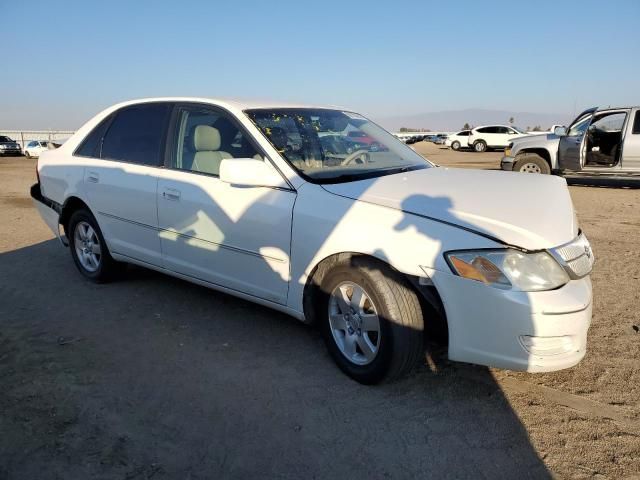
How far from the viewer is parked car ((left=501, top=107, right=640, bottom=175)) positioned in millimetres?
11414

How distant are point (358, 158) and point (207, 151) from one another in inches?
44.8

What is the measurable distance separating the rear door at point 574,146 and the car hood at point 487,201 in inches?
356

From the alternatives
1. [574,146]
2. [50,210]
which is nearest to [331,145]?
[50,210]

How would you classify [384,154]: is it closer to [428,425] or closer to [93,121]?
[428,425]

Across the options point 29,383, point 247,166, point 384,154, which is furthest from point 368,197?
point 29,383

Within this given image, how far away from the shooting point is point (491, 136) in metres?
34.4

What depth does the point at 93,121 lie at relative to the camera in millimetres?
4957

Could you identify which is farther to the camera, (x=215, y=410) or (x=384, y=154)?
(x=384, y=154)

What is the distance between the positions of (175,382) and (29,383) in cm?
87

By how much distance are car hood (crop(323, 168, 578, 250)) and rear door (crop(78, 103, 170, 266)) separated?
1.73m

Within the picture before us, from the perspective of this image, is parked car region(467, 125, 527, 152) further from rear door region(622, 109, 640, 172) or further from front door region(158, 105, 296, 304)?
front door region(158, 105, 296, 304)

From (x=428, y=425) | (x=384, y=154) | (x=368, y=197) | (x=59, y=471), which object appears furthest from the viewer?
(x=384, y=154)

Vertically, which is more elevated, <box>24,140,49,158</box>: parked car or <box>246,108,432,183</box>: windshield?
<box>246,108,432,183</box>: windshield

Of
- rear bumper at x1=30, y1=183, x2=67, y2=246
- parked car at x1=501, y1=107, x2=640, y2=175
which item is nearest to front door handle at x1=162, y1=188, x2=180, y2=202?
rear bumper at x1=30, y1=183, x2=67, y2=246
